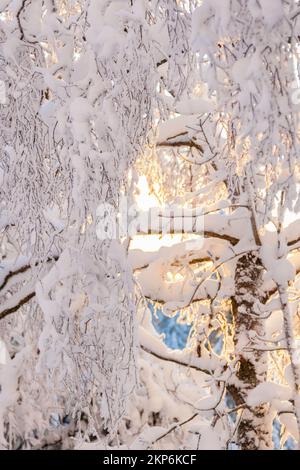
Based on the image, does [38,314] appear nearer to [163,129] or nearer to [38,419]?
[163,129]

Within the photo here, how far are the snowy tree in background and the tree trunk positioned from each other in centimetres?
1

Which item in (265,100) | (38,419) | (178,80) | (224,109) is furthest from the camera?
(38,419)

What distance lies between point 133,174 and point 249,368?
231 cm

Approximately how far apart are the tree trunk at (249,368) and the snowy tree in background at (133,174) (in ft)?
0.03

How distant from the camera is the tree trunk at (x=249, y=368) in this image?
5367mm

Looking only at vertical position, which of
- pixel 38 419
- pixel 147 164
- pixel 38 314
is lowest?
pixel 38 419

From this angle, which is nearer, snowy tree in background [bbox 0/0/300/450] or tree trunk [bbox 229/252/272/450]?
snowy tree in background [bbox 0/0/300/450]

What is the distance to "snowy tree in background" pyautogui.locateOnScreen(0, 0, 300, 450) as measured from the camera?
285 cm

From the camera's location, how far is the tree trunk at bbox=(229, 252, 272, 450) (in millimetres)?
5367

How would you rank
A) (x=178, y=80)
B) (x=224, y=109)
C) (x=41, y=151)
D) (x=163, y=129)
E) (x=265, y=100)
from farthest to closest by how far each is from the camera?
(x=163, y=129)
(x=41, y=151)
(x=178, y=80)
(x=224, y=109)
(x=265, y=100)

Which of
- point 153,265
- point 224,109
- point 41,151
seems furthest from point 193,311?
point 224,109

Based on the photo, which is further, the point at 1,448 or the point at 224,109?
the point at 1,448

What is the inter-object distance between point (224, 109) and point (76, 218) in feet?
3.18

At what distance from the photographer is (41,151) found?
12.5ft
